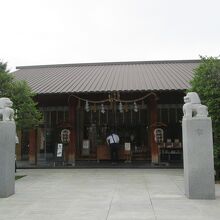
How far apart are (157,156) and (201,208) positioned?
9.24m

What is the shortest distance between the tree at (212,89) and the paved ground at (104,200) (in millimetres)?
1905

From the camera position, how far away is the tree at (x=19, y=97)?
13320 millimetres

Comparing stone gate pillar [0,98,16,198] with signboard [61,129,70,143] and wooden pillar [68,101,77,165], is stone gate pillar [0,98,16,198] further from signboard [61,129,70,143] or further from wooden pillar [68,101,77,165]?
wooden pillar [68,101,77,165]

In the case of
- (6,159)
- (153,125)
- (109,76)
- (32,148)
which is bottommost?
(6,159)

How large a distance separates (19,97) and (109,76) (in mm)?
7903

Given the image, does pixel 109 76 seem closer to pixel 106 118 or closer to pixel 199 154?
pixel 106 118

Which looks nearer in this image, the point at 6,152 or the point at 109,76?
the point at 6,152

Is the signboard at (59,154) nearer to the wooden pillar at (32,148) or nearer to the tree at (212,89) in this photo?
the wooden pillar at (32,148)

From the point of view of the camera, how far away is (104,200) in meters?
8.75

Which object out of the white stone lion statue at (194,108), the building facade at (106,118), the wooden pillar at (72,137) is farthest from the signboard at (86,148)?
the white stone lion statue at (194,108)

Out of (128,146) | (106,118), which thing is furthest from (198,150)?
(106,118)

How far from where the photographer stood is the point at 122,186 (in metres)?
11.1

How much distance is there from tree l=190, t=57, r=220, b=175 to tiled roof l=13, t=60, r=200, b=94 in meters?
4.27

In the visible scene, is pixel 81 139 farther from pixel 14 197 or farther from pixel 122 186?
pixel 14 197
